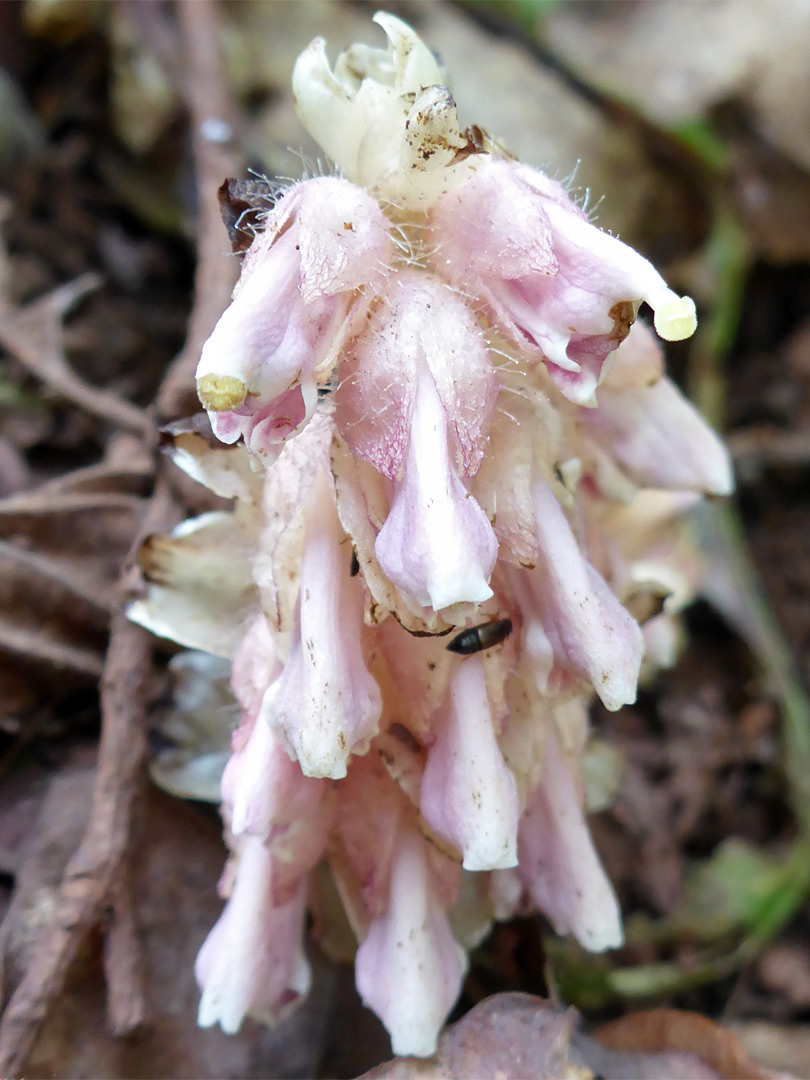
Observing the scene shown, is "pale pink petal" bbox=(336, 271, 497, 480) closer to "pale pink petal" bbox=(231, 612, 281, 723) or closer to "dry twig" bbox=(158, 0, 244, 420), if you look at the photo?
"pale pink petal" bbox=(231, 612, 281, 723)

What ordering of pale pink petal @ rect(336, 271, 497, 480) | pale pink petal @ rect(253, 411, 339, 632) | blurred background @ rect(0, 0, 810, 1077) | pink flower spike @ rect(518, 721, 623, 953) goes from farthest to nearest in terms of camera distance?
blurred background @ rect(0, 0, 810, 1077)
pink flower spike @ rect(518, 721, 623, 953)
pale pink petal @ rect(253, 411, 339, 632)
pale pink petal @ rect(336, 271, 497, 480)

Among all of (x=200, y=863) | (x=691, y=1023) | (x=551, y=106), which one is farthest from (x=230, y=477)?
(x=551, y=106)

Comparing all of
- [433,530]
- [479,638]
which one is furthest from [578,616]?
[433,530]

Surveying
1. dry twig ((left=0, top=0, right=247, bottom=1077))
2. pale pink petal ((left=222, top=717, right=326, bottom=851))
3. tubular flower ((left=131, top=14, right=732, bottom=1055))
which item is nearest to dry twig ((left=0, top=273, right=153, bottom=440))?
dry twig ((left=0, top=0, right=247, bottom=1077))

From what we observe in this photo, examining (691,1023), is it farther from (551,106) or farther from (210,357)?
(551,106)

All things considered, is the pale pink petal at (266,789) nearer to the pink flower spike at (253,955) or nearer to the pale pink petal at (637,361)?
the pink flower spike at (253,955)

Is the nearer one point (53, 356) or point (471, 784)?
point (471, 784)

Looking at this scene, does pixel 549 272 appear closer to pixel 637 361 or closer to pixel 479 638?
pixel 637 361
